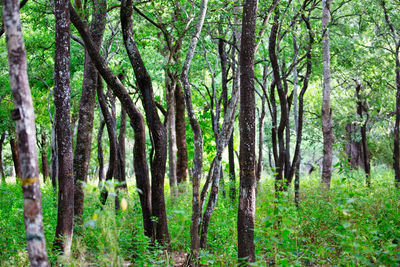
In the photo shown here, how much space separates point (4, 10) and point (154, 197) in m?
4.84

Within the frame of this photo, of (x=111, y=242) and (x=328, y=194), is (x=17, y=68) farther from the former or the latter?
(x=328, y=194)

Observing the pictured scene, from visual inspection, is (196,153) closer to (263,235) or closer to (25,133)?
(263,235)

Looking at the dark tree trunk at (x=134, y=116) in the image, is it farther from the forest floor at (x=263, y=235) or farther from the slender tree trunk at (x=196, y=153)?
the slender tree trunk at (x=196, y=153)

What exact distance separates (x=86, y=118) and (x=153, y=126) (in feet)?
7.24

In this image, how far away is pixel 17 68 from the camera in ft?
12.4

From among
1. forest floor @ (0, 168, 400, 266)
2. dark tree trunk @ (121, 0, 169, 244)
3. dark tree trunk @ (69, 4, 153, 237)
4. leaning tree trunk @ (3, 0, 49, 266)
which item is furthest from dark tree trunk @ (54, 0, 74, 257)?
leaning tree trunk @ (3, 0, 49, 266)

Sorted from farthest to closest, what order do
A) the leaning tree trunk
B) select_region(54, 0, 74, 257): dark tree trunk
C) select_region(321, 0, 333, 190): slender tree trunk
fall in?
select_region(321, 0, 333, 190): slender tree trunk → select_region(54, 0, 74, 257): dark tree trunk → the leaning tree trunk

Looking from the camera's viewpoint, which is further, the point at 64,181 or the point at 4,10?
the point at 64,181

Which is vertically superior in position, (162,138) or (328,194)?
(162,138)

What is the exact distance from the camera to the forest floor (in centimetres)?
427

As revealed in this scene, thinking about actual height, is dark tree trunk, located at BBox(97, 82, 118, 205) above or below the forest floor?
above

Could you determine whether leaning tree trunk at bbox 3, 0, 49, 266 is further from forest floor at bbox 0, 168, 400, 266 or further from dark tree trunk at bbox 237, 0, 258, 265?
dark tree trunk at bbox 237, 0, 258, 265

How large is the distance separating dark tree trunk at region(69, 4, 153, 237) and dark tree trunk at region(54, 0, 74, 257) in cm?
63

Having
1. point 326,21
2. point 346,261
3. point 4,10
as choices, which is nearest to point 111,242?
point 4,10
